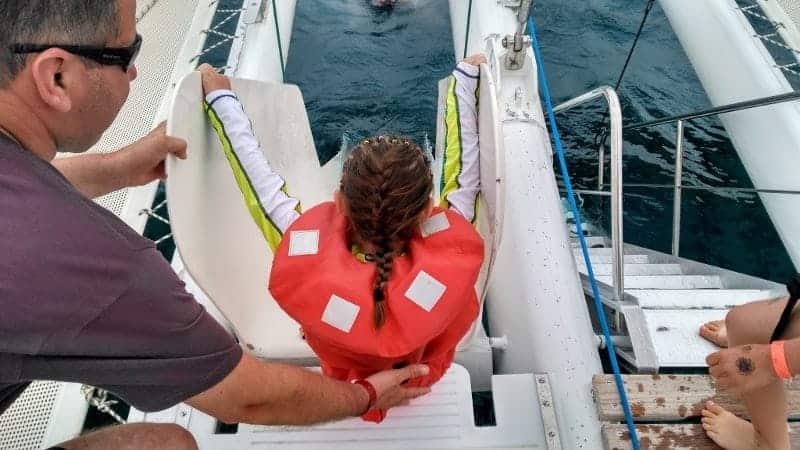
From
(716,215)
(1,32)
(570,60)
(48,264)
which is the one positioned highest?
(1,32)

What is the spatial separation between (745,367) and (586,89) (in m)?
2.54

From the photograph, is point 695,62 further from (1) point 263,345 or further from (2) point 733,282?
(1) point 263,345

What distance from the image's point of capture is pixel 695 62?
3.04 m

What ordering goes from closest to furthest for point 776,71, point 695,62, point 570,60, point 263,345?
point 263,345
point 776,71
point 695,62
point 570,60

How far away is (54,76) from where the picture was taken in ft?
2.39

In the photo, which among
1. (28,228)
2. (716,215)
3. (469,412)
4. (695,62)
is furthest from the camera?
(695,62)

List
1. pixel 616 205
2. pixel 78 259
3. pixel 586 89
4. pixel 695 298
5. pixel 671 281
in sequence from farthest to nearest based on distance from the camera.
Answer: pixel 586 89 → pixel 671 281 → pixel 695 298 → pixel 616 205 → pixel 78 259

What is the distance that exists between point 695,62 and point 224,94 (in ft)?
8.73

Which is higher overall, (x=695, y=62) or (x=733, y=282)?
(x=695, y=62)

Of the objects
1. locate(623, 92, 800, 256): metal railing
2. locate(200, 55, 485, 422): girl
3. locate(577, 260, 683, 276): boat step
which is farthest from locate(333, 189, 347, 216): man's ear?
locate(577, 260, 683, 276): boat step

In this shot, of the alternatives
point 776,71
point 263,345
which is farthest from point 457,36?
point 263,345

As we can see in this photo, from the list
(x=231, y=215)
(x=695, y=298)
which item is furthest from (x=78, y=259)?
(x=695, y=298)

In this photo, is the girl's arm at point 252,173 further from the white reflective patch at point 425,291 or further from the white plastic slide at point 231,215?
the white reflective patch at point 425,291

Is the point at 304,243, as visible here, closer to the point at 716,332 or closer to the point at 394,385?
the point at 394,385
